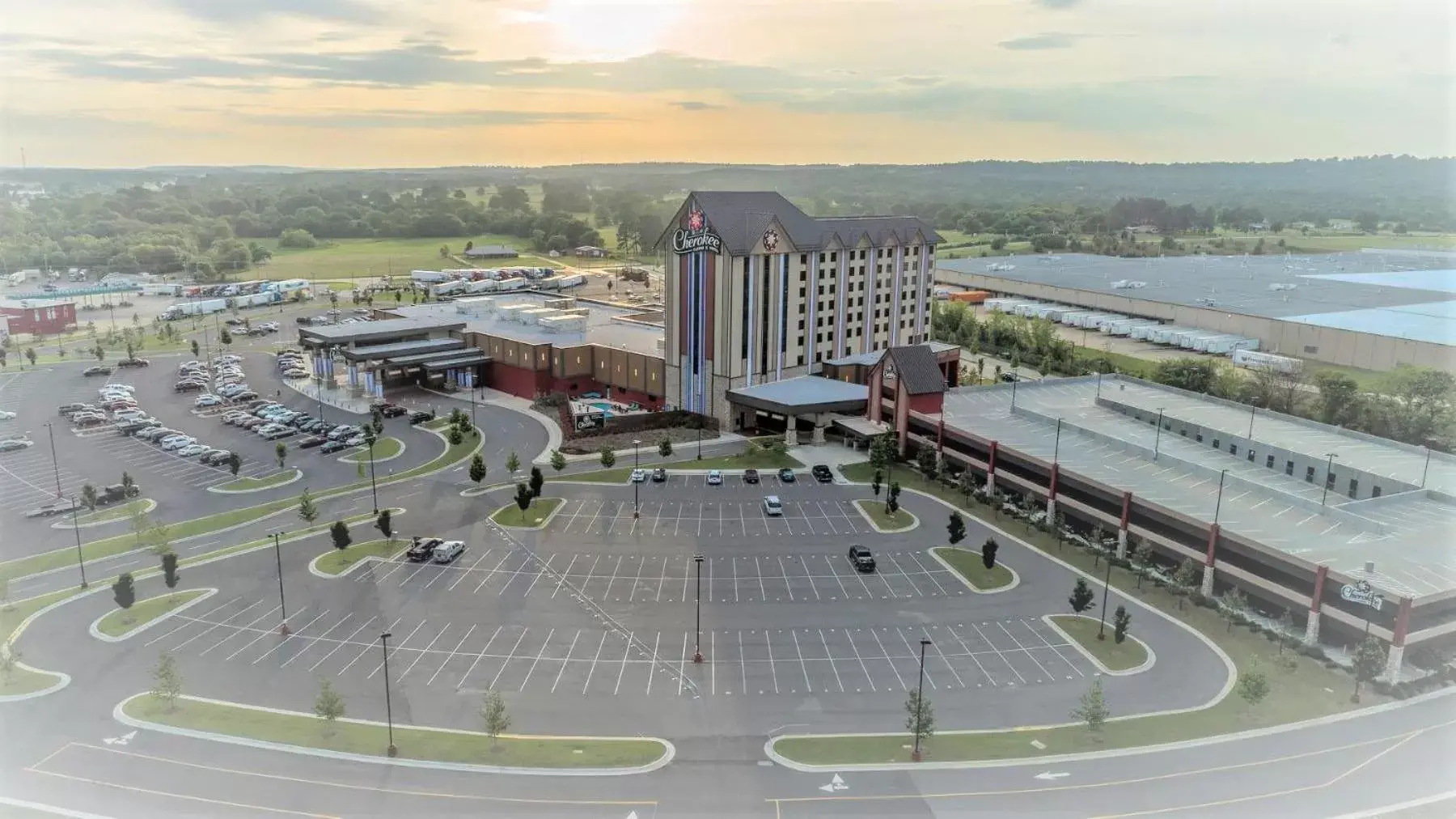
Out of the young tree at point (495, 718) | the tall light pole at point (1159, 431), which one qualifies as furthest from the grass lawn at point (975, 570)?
the young tree at point (495, 718)

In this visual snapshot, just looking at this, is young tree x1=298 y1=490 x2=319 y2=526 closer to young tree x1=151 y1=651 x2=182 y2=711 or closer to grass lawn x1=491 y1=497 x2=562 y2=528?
grass lawn x1=491 y1=497 x2=562 y2=528

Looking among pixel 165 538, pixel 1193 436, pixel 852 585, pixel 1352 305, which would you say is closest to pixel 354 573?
pixel 165 538

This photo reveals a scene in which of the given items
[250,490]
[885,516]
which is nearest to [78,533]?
[250,490]

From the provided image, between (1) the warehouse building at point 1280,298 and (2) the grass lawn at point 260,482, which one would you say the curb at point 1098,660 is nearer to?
(2) the grass lawn at point 260,482

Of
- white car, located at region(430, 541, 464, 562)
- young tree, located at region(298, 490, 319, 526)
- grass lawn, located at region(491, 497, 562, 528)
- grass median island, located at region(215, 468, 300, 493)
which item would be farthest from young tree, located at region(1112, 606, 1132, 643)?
grass median island, located at region(215, 468, 300, 493)

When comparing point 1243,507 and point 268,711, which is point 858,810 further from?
point 1243,507
